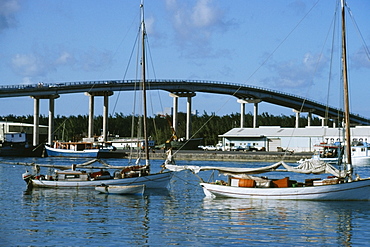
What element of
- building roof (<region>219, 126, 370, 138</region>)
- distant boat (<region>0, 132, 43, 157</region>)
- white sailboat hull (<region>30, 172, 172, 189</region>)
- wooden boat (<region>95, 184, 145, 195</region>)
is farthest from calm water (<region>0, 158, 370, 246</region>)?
building roof (<region>219, 126, 370, 138</region>)

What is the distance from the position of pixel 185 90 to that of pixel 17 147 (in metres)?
42.2

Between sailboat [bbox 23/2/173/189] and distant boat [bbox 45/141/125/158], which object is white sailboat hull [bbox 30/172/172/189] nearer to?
sailboat [bbox 23/2/173/189]

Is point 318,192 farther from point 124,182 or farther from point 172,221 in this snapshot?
point 124,182

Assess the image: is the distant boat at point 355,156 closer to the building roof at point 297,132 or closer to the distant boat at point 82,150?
the building roof at point 297,132

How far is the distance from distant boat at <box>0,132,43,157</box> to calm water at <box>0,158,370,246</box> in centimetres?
7108

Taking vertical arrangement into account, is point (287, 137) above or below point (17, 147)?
above

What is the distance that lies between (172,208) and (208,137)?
419 ft

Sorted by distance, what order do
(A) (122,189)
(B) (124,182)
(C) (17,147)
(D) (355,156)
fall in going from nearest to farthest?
(A) (122,189), (B) (124,182), (D) (355,156), (C) (17,147)

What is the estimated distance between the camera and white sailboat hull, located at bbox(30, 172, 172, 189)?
144 feet

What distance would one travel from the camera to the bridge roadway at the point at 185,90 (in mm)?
120000

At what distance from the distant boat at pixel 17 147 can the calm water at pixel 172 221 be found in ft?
233

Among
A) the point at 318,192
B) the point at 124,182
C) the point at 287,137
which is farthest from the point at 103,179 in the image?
the point at 287,137

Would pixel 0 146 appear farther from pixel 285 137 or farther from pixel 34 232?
pixel 34 232

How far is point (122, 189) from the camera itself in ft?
138
